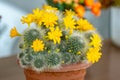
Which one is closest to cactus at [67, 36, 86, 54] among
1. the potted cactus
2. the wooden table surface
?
the potted cactus

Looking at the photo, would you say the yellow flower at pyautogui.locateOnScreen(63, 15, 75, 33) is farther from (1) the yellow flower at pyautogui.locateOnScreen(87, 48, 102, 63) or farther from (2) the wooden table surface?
(2) the wooden table surface

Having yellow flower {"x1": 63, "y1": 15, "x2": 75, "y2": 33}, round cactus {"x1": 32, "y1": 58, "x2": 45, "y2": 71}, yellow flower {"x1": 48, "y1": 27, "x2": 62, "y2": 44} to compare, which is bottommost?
round cactus {"x1": 32, "y1": 58, "x2": 45, "y2": 71}

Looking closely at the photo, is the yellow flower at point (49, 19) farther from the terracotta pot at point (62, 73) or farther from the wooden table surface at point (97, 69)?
the wooden table surface at point (97, 69)

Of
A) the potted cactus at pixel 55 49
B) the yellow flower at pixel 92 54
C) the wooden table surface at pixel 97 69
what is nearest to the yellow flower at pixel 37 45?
the potted cactus at pixel 55 49

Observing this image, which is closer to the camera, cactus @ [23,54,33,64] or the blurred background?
cactus @ [23,54,33,64]

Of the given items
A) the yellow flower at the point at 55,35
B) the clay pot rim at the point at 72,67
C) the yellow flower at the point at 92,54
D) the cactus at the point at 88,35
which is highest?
the yellow flower at the point at 55,35

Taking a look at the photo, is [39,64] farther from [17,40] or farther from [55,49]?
[17,40]

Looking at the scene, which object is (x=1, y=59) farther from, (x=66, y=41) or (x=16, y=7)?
(x=66, y=41)

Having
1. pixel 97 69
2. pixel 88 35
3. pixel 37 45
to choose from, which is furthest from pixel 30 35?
pixel 97 69
